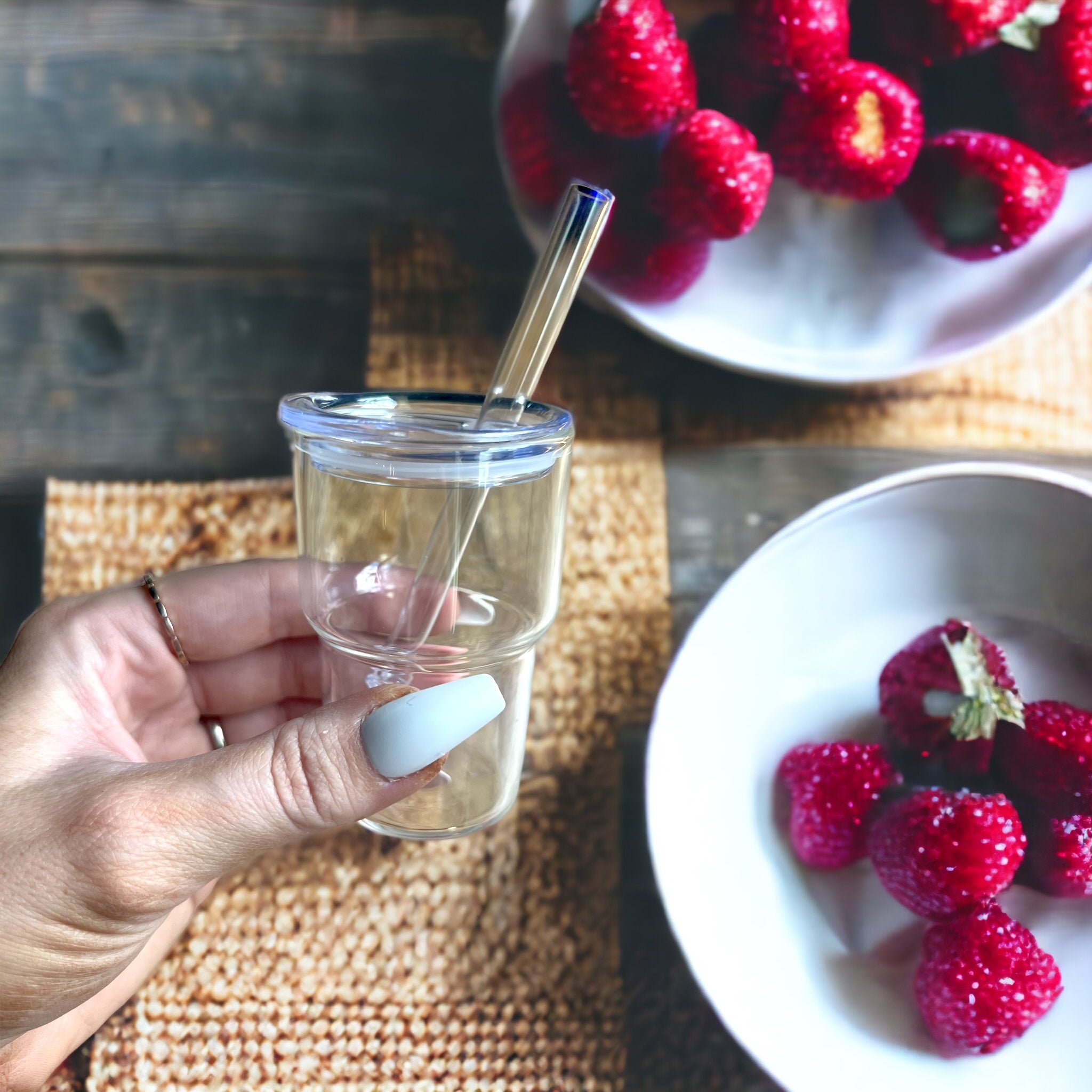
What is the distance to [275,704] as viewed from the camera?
46 cm

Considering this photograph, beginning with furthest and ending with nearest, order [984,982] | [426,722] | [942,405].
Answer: [942,405], [984,982], [426,722]

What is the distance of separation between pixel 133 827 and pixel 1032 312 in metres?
0.47

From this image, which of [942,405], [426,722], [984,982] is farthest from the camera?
[942,405]

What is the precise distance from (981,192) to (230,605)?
16.4 inches

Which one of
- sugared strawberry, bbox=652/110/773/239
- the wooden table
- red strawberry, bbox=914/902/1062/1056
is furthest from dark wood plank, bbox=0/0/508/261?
red strawberry, bbox=914/902/1062/1056

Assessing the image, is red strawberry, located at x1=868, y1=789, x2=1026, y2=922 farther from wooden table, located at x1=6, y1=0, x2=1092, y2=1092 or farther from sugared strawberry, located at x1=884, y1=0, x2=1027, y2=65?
A: sugared strawberry, located at x1=884, y1=0, x2=1027, y2=65

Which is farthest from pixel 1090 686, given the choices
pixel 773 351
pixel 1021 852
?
pixel 773 351

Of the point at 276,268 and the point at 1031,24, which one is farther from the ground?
the point at 1031,24

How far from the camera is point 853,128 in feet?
1.39

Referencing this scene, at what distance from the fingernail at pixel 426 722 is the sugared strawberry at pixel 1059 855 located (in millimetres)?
291

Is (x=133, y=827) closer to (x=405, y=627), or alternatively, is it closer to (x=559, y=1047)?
(x=405, y=627)

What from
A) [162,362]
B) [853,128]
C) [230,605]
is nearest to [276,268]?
[162,362]

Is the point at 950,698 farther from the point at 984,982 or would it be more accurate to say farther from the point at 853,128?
the point at 853,128

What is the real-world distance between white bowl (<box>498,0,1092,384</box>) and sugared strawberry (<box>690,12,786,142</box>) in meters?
0.04
